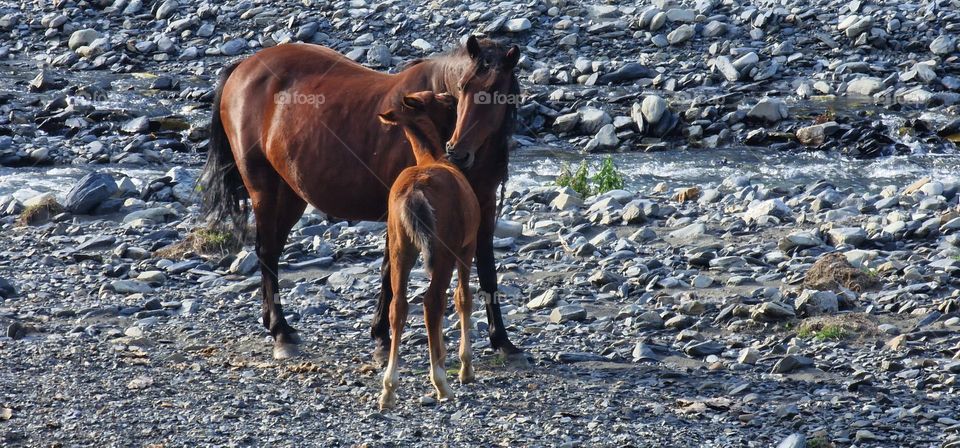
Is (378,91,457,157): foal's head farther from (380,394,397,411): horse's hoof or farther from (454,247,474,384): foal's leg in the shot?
(380,394,397,411): horse's hoof

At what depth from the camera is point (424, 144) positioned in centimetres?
741

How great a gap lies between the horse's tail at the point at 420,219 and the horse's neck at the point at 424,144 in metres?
0.61

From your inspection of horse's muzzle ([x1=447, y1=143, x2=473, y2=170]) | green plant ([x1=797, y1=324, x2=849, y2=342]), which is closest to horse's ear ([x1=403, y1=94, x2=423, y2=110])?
horse's muzzle ([x1=447, y1=143, x2=473, y2=170])

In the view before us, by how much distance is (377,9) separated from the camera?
22.2 m

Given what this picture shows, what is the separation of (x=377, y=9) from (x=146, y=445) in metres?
16.5

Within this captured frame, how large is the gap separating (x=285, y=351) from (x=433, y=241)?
6.48 feet

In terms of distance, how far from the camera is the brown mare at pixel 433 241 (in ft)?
22.2

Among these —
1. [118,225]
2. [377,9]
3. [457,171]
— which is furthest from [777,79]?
[457,171]

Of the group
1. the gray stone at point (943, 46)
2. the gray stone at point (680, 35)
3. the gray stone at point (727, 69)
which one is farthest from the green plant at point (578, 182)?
the gray stone at point (943, 46)

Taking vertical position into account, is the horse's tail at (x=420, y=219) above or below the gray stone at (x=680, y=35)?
above

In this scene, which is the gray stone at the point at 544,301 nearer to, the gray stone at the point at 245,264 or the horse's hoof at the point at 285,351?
the horse's hoof at the point at 285,351

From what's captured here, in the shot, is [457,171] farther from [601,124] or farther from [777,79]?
[777,79]

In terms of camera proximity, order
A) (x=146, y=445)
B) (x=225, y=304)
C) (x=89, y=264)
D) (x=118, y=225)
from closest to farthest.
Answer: (x=146, y=445), (x=225, y=304), (x=89, y=264), (x=118, y=225)

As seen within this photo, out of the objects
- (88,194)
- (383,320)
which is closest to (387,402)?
(383,320)
